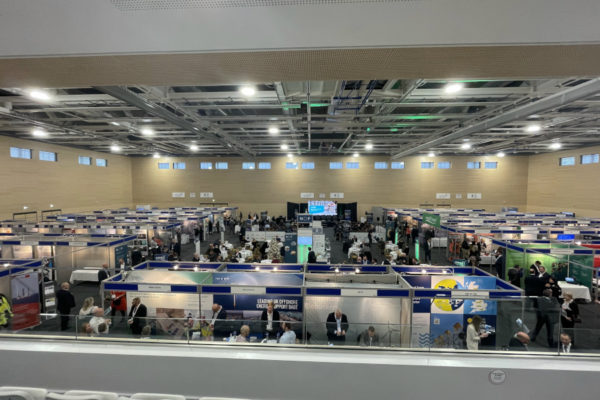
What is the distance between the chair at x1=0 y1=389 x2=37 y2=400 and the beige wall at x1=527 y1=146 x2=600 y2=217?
2789cm

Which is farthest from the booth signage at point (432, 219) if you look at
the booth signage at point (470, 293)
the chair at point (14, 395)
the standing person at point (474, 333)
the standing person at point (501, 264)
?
the chair at point (14, 395)

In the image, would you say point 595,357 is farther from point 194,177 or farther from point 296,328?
point 194,177

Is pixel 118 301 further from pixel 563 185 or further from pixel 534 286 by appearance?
pixel 563 185

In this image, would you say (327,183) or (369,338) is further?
(327,183)

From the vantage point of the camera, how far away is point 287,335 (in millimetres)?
3219

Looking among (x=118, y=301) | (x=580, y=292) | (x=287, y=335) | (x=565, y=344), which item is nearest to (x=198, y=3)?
(x=287, y=335)

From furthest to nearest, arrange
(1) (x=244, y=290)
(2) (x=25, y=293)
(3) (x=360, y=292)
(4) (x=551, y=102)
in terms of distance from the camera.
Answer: (4) (x=551, y=102) → (2) (x=25, y=293) → (1) (x=244, y=290) → (3) (x=360, y=292)

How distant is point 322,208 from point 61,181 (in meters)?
19.2

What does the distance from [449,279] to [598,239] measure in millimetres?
9841

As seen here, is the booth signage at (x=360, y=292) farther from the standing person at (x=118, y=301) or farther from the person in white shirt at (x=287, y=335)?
the standing person at (x=118, y=301)

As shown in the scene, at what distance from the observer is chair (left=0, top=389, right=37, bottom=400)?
2.52 metres

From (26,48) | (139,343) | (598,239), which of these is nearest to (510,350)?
(139,343)

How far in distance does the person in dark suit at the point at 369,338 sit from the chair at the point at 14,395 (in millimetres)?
3251

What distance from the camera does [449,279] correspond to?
6.35m
